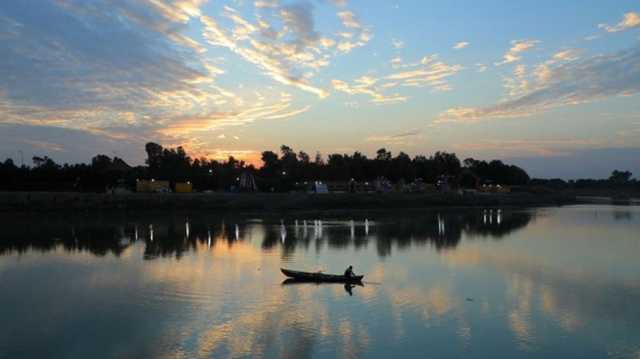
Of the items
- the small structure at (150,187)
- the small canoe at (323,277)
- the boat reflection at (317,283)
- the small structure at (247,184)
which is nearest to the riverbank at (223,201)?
the small structure at (150,187)

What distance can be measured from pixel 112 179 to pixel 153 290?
79.2m

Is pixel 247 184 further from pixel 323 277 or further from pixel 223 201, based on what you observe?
pixel 323 277

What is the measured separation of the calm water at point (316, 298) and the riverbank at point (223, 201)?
2517 centimetres

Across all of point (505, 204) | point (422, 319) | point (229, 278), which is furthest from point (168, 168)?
point (422, 319)

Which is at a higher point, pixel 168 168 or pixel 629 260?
pixel 168 168

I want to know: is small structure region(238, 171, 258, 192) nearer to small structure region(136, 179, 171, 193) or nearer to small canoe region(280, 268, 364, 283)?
small structure region(136, 179, 171, 193)

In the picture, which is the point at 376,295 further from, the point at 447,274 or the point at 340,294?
the point at 447,274

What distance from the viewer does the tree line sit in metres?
96.1

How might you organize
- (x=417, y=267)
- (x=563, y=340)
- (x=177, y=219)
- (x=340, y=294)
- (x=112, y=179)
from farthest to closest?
(x=112, y=179) → (x=177, y=219) → (x=417, y=267) → (x=340, y=294) → (x=563, y=340)

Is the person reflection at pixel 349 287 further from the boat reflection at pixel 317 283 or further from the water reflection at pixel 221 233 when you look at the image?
the water reflection at pixel 221 233

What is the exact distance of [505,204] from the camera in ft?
415

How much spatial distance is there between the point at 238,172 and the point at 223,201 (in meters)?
59.9

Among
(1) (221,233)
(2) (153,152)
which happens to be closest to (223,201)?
(1) (221,233)

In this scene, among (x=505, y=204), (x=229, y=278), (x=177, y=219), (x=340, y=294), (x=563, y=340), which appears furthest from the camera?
(x=505, y=204)
